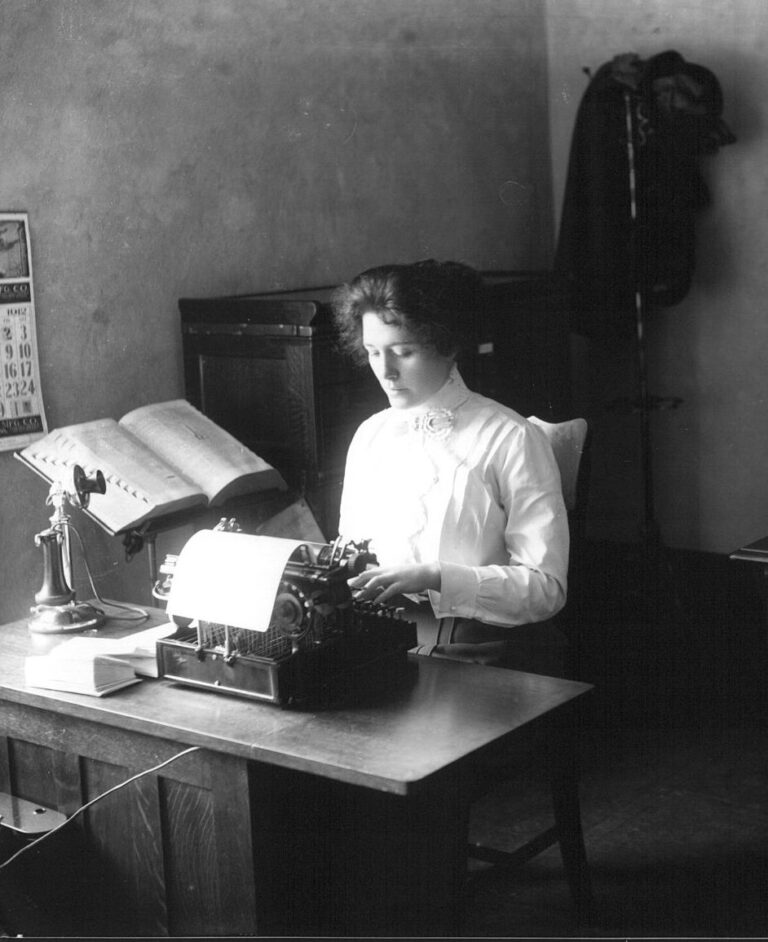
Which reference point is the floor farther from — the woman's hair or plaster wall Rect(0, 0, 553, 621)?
plaster wall Rect(0, 0, 553, 621)

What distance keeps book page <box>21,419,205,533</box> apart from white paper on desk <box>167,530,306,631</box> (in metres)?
0.77

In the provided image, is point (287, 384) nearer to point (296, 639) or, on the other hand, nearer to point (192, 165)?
point (192, 165)

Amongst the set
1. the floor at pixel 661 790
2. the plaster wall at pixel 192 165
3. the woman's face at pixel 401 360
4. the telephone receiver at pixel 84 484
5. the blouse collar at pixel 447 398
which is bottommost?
the floor at pixel 661 790

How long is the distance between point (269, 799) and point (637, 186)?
12.9 ft

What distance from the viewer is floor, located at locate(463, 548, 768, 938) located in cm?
313

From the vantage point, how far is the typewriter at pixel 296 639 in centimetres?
236

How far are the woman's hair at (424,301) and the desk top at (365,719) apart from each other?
0.77m

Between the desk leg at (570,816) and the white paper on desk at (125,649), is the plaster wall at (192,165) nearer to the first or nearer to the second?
the white paper on desk at (125,649)

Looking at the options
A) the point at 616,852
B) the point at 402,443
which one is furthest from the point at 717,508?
the point at 402,443

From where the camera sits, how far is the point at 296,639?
2.36 m

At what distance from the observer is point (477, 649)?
2916 millimetres

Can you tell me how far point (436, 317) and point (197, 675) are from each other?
1000mm

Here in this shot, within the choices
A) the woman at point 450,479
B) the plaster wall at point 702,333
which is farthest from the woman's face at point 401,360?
the plaster wall at point 702,333

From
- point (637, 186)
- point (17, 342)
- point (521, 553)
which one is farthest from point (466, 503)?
point (637, 186)
